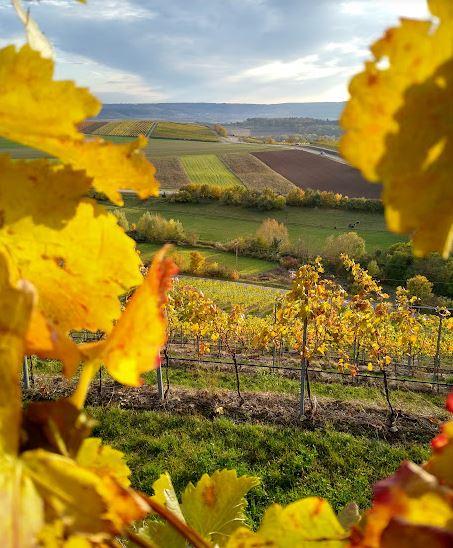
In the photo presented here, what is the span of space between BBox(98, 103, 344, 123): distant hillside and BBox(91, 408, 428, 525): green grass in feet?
376

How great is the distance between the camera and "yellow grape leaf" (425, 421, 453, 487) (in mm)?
327

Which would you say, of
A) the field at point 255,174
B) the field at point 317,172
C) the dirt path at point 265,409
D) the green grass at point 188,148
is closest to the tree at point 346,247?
the field at point 317,172

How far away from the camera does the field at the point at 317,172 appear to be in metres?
35.6

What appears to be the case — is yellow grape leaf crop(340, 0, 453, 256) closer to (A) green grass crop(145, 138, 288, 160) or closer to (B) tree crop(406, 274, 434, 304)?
(B) tree crop(406, 274, 434, 304)

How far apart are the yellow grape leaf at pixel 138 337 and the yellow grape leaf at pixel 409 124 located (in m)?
0.17

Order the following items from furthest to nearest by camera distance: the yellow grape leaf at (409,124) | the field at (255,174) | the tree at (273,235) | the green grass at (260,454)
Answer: the field at (255,174)
the tree at (273,235)
the green grass at (260,454)
the yellow grape leaf at (409,124)

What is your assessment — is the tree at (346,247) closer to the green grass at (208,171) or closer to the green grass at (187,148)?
the green grass at (208,171)

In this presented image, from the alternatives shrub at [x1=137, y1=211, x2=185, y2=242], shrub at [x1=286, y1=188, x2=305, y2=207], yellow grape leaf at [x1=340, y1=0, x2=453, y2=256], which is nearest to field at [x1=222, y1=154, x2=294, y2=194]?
shrub at [x1=286, y1=188, x2=305, y2=207]

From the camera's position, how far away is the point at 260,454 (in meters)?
5.20

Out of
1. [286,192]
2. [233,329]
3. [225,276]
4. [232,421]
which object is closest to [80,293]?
[232,421]

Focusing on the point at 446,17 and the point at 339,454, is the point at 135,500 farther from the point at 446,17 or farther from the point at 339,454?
the point at 339,454

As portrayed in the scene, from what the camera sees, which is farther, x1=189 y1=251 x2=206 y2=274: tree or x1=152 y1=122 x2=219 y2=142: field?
x1=152 y1=122 x2=219 y2=142: field

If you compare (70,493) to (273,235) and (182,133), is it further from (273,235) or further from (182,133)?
(182,133)

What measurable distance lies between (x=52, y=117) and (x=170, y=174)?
39861 millimetres
